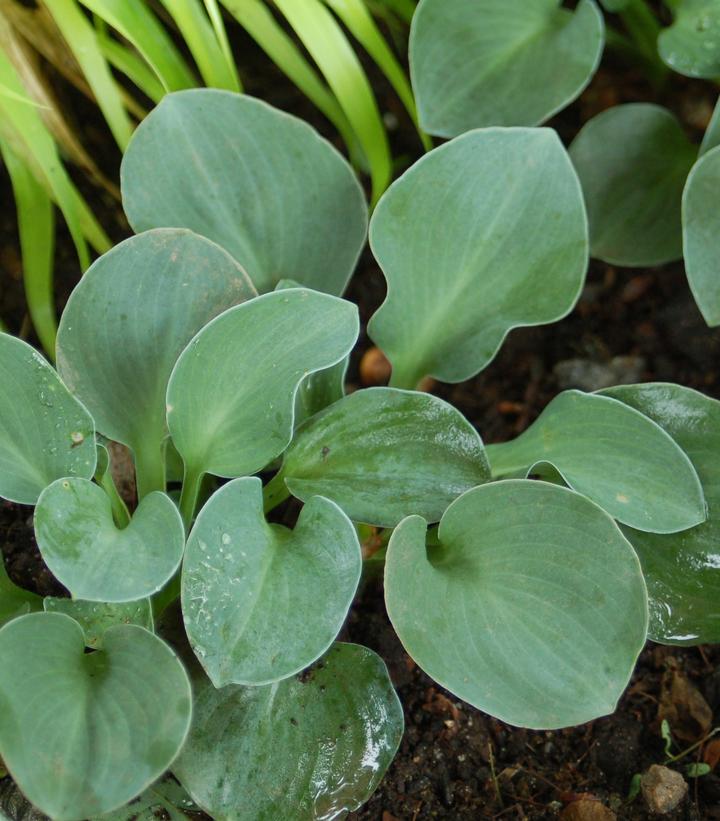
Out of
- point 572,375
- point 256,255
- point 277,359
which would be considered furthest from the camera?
point 572,375

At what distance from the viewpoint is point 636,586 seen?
87cm

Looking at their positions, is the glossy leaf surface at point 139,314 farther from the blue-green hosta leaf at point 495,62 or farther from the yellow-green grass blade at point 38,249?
the blue-green hosta leaf at point 495,62

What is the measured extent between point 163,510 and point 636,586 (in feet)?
1.56

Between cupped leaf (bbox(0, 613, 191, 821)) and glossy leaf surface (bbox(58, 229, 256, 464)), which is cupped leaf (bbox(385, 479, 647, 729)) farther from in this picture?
glossy leaf surface (bbox(58, 229, 256, 464))

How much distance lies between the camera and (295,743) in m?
0.95

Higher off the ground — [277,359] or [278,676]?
[277,359]

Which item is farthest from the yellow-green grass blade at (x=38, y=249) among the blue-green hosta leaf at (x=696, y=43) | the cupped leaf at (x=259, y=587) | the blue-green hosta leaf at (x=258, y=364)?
the blue-green hosta leaf at (x=696, y=43)

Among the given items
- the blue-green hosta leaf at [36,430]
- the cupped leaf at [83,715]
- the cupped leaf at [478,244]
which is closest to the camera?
the cupped leaf at [83,715]

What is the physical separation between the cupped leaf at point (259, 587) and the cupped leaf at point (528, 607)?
→ 0.06 metres

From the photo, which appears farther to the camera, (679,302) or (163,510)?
(679,302)

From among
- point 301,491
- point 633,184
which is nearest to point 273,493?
point 301,491

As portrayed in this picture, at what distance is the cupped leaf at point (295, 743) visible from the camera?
3.04ft

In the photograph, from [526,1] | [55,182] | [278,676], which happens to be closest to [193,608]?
[278,676]

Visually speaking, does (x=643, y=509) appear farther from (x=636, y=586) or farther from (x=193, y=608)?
(x=193, y=608)
